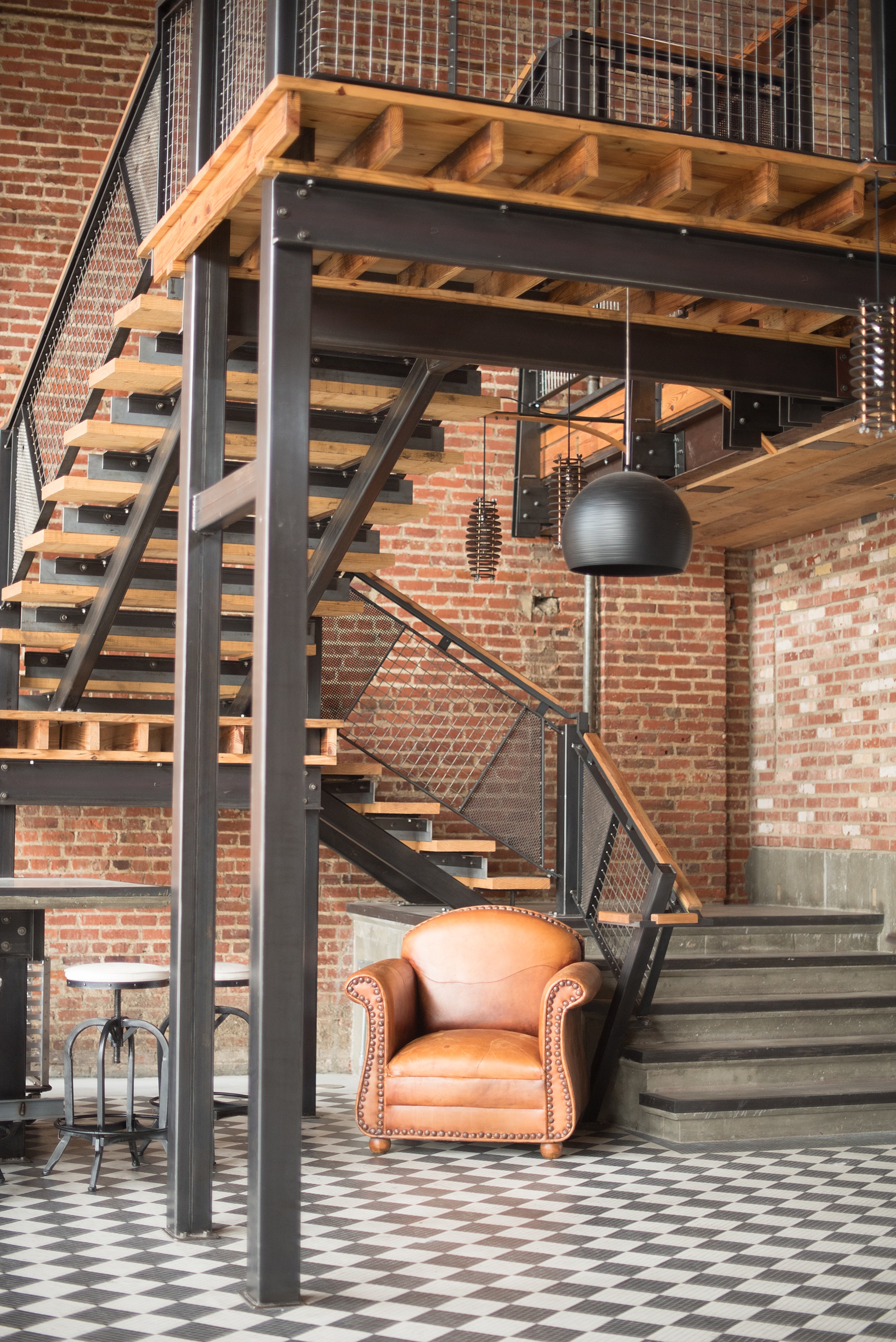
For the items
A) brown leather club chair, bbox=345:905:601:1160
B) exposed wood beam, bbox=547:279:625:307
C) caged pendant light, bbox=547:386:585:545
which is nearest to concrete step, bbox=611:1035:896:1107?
brown leather club chair, bbox=345:905:601:1160

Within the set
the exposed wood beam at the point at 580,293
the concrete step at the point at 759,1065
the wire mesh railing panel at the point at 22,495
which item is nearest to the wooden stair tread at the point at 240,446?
the wire mesh railing panel at the point at 22,495

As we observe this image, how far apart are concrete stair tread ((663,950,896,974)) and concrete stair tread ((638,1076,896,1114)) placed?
0.76 metres

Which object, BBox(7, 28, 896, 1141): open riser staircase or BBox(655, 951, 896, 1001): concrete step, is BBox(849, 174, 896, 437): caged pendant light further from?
BBox(655, 951, 896, 1001): concrete step

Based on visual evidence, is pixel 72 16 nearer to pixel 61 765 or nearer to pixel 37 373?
pixel 37 373

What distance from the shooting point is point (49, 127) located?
7953mm

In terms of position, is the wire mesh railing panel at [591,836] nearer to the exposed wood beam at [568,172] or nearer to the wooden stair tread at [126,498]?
the wooden stair tread at [126,498]

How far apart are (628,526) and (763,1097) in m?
2.78

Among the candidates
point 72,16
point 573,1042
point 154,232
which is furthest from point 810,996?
point 72,16

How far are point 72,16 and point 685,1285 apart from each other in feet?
24.0

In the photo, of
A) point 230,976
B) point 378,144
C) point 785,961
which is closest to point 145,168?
point 378,144

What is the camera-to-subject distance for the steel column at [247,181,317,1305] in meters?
3.59

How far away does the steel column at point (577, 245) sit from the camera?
12.6 feet

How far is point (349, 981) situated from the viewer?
→ 5668 mm

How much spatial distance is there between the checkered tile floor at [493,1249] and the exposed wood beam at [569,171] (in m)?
A: 3.02
